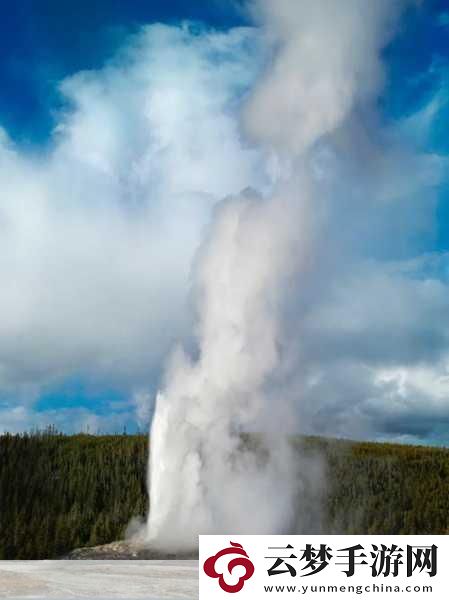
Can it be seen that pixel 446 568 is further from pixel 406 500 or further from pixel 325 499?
pixel 406 500

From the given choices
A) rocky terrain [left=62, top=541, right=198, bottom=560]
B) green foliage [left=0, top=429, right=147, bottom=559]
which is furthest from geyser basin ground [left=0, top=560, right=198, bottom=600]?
green foliage [left=0, top=429, right=147, bottom=559]

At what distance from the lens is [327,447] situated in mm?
41062

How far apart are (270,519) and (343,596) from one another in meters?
16.0

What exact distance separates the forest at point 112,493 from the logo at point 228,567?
1599 cm

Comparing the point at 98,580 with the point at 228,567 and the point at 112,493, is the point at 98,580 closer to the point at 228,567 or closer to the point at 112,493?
the point at 228,567

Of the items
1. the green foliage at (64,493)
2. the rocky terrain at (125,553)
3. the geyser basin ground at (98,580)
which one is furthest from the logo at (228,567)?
the green foliage at (64,493)

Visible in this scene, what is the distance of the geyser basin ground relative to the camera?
10.1 meters

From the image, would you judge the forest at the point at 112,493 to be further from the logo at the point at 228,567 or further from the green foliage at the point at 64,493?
the logo at the point at 228,567

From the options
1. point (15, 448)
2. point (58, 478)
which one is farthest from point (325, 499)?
point (15, 448)

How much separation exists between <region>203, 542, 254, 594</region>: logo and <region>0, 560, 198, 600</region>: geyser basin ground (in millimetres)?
1168

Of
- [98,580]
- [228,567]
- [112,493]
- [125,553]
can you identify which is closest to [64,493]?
[112,493]

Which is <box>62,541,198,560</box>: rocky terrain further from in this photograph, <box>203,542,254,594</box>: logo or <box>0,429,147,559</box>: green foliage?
<box>203,542,254,594</box>: logo

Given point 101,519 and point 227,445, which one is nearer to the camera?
point 227,445

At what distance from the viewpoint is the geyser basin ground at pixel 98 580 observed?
10.1 metres
